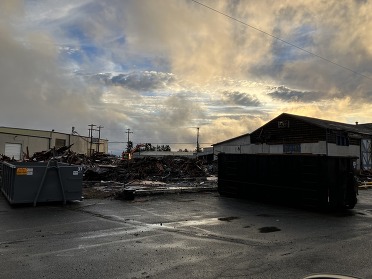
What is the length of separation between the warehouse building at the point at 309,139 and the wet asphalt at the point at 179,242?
2482 cm

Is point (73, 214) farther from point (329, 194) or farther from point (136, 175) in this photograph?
point (136, 175)

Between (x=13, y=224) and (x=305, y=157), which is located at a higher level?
(x=305, y=157)

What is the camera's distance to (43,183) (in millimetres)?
12727

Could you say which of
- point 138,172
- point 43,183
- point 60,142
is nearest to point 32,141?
point 60,142

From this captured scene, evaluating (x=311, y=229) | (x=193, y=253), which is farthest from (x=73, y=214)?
(x=311, y=229)

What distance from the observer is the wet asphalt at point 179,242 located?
580cm

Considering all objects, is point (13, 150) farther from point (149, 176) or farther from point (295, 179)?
point (295, 179)

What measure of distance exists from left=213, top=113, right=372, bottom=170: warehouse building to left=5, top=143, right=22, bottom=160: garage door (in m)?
37.7

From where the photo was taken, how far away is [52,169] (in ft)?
42.5

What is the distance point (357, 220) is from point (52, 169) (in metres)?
10.5

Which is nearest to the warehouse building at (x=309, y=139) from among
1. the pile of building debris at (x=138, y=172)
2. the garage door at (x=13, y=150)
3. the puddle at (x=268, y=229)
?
the pile of building debris at (x=138, y=172)

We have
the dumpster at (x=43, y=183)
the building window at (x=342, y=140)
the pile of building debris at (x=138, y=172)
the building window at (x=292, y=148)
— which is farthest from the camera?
the building window at (x=292, y=148)

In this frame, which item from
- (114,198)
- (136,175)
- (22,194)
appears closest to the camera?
(22,194)

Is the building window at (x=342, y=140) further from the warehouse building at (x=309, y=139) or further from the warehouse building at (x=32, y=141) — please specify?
the warehouse building at (x=32, y=141)
